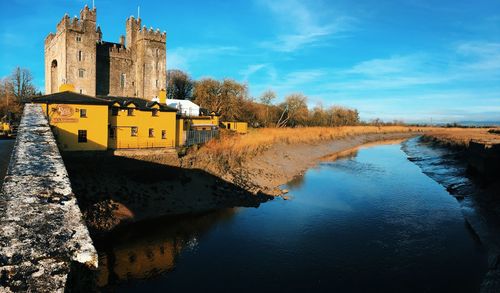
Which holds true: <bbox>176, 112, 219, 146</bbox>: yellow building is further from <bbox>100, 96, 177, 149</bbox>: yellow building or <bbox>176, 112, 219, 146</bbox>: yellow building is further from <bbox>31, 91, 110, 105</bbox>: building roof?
<bbox>31, 91, 110, 105</bbox>: building roof

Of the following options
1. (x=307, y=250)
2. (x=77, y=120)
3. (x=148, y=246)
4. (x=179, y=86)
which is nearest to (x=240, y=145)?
(x=77, y=120)

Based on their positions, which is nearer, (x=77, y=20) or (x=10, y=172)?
(x=10, y=172)

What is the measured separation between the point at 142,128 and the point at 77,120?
606 centimetres

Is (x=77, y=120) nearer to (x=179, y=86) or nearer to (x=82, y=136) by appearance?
(x=82, y=136)

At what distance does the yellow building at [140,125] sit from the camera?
3095 centimetres

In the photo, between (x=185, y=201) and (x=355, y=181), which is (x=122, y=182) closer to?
(x=185, y=201)

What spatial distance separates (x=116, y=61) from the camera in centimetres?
5878

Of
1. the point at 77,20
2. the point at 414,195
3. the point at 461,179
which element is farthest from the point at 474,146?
the point at 77,20

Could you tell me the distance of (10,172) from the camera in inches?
235

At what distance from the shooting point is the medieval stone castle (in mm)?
52438

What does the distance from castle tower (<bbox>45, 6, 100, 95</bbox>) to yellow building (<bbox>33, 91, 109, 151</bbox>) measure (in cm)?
2476

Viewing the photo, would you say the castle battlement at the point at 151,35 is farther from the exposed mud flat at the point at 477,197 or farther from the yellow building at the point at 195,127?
the exposed mud flat at the point at 477,197

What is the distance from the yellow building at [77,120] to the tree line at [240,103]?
122 ft

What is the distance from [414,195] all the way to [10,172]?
28.7 m
